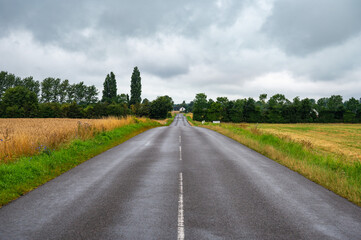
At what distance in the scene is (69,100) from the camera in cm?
9494

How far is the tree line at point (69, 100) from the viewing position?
54.2 m

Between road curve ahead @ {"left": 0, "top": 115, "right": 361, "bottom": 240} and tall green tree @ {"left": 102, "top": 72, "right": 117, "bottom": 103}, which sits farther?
tall green tree @ {"left": 102, "top": 72, "right": 117, "bottom": 103}

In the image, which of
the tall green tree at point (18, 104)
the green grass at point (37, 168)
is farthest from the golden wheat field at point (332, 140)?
the tall green tree at point (18, 104)

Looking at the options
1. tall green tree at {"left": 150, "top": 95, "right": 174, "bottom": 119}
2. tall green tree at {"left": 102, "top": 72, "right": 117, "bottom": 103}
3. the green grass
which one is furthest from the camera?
tall green tree at {"left": 102, "top": 72, "right": 117, "bottom": 103}

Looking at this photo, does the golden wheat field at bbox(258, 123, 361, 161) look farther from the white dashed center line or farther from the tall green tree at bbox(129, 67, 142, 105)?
the tall green tree at bbox(129, 67, 142, 105)

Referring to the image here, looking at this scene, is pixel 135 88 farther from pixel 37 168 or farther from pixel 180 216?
pixel 180 216

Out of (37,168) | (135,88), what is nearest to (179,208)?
(37,168)

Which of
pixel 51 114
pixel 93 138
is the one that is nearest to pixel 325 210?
pixel 93 138

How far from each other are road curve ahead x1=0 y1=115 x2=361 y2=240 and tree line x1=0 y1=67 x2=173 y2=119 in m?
58.8

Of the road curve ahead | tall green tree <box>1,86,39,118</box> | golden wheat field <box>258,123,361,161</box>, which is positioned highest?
tall green tree <box>1,86,39,118</box>

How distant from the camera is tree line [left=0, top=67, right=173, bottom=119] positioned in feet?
178

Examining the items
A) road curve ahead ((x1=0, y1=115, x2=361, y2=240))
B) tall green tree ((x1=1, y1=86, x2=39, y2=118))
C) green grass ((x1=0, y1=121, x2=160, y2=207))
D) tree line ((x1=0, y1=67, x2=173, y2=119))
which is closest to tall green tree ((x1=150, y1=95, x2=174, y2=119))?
tree line ((x1=0, y1=67, x2=173, y2=119))

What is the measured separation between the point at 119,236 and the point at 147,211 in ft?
3.43

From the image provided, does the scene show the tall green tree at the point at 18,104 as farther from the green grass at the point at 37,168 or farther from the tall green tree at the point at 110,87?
the green grass at the point at 37,168
